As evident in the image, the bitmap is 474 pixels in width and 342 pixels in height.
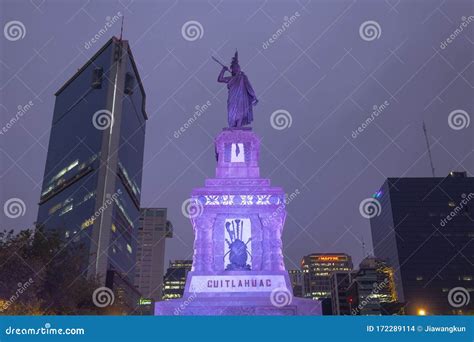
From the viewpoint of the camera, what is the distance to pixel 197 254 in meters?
23.3

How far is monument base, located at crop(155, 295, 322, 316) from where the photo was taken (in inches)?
811

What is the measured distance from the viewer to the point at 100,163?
4008 inches

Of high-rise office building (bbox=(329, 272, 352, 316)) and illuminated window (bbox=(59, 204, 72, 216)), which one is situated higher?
high-rise office building (bbox=(329, 272, 352, 316))

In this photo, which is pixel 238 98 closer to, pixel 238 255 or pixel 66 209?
pixel 238 255

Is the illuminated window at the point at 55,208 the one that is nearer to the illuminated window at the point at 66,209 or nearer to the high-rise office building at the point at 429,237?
the illuminated window at the point at 66,209

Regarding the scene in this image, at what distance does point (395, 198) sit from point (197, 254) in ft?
523

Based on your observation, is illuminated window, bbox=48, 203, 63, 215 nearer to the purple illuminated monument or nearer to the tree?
the tree

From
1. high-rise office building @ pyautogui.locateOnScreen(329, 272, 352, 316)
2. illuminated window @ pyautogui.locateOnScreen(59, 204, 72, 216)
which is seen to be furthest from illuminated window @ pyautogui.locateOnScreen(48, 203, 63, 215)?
high-rise office building @ pyautogui.locateOnScreen(329, 272, 352, 316)

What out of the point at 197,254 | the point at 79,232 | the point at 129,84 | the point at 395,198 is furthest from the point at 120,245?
the point at 395,198

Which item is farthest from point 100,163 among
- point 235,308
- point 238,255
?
point 235,308

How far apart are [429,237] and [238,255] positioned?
526ft

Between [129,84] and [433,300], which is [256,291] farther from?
[433,300]

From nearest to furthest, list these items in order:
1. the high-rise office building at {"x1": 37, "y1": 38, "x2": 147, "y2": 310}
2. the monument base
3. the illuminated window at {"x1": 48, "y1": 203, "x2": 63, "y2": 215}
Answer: the monument base → the high-rise office building at {"x1": 37, "y1": 38, "x2": 147, "y2": 310} → the illuminated window at {"x1": 48, "y1": 203, "x2": 63, "y2": 215}

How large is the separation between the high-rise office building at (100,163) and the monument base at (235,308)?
2889 inches
